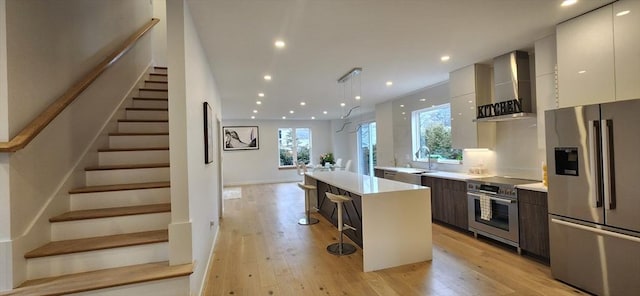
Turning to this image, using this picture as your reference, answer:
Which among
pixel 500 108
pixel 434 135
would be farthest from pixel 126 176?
pixel 434 135

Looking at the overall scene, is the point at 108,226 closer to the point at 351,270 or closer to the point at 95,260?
the point at 95,260

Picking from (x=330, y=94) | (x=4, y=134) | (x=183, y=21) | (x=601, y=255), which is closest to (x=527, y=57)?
(x=601, y=255)

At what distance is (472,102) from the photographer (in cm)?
412

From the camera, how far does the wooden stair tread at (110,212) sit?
6.91 feet

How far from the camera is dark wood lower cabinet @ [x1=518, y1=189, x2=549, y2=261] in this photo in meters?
2.94

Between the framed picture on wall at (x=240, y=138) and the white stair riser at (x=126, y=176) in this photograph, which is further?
the framed picture on wall at (x=240, y=138)

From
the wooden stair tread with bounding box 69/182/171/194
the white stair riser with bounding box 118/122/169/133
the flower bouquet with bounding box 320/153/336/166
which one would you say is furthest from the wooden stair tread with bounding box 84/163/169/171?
the flower bouquet with bounding box 320/153/336/166

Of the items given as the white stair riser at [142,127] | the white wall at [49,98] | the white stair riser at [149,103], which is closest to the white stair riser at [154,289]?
the white wall at [49,98]

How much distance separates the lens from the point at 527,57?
3.55 m

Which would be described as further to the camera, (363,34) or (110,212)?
(363,34)

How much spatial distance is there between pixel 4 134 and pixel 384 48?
3358mm

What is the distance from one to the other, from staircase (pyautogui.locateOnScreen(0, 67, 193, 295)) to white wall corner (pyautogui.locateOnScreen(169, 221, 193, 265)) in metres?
0.06

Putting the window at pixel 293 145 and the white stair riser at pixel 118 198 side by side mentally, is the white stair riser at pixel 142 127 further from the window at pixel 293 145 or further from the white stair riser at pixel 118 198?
the window at pixel 293 145

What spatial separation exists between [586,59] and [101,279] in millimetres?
4393
